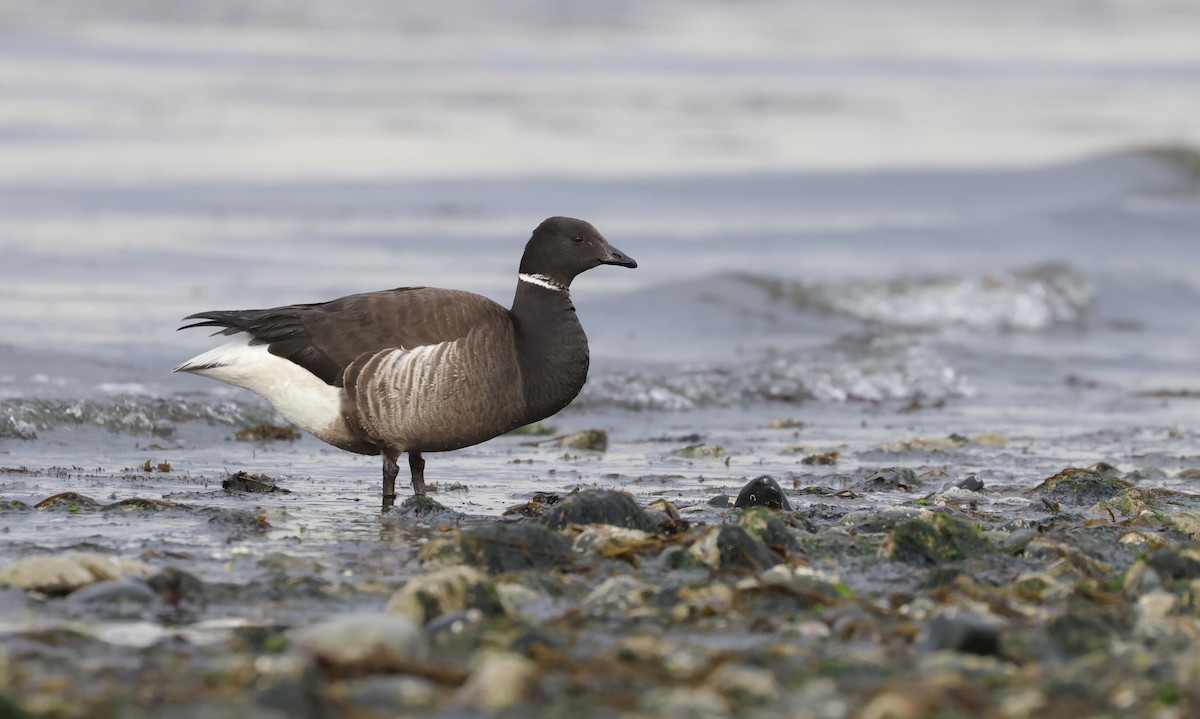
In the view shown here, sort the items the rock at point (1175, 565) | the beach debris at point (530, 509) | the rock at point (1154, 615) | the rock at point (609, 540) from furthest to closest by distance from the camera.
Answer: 1. the beach debris at point (530, 509)
2. the rock at point (609, 540)
3. the rock at point (1175, 565)
4. the rock at point (1154, 615)

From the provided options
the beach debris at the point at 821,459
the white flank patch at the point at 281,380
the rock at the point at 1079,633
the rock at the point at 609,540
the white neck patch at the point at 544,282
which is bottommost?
the rock at the point at 1079,633

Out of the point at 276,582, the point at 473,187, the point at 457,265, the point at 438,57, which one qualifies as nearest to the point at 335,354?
the point at 276,582

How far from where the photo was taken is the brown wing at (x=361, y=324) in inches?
309

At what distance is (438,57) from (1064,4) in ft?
89.3

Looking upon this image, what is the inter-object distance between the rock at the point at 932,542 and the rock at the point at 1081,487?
71.9 inches

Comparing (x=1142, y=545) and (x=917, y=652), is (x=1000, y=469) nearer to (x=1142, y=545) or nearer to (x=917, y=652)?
(x=1142, y=545)

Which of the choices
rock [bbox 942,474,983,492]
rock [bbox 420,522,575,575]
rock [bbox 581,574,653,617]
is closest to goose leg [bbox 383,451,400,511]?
rock [bbox 420,522,575,575]

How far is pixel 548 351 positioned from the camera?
8070 mm

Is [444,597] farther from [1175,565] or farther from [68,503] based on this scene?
[1175,565]

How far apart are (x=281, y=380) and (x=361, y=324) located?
1.75 feet

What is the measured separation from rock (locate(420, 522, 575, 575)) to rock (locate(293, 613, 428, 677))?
1323 millimetres

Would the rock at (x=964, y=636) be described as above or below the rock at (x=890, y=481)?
below

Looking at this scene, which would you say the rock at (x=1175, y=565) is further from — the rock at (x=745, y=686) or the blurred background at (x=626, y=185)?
the blurred background at (x=626, y=185)

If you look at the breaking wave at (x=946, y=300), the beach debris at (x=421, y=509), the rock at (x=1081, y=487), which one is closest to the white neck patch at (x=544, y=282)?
the beach debris at (x=421, y=509)
